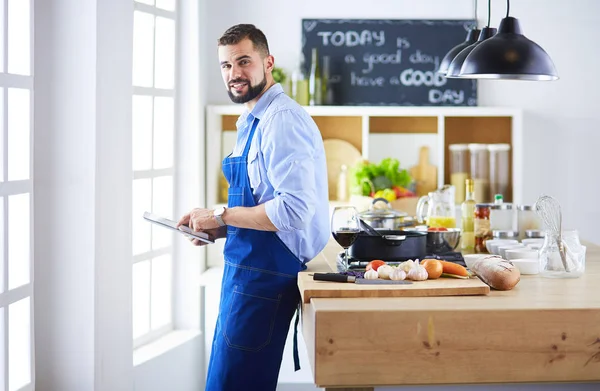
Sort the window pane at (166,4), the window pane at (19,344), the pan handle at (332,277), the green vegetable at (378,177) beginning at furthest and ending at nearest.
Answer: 1. the green vegetable at (378,177)
2. the window pane at (166,4)
3. the window pane at (19,344)
4. the pan handle at (332,277)

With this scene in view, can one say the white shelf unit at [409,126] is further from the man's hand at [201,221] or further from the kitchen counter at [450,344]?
the kitchen counter at [450,344]

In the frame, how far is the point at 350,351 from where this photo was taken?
2.17 m

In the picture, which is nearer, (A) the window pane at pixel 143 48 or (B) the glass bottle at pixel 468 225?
(B) the glass bottle at pixel 468 225

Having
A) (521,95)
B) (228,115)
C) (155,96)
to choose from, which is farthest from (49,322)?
(521,95)

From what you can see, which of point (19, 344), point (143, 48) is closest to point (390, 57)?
point (143, 48)

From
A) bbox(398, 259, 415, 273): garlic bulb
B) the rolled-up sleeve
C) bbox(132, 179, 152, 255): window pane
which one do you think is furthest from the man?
bbox(132, 179, 152, 255): window pane

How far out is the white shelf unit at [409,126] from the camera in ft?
16.6

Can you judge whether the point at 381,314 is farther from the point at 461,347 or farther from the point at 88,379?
the point at 88,379

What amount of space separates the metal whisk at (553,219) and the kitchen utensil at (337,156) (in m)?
2.49

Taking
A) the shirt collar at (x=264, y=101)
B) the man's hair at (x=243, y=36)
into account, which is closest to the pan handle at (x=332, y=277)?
the shirt collar at (x=264, y=101)

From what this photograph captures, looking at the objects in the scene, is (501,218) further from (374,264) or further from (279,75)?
(279,75)

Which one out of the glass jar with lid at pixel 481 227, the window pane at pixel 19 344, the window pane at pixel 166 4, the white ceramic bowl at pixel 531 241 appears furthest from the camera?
the window pane at pixel 166 4

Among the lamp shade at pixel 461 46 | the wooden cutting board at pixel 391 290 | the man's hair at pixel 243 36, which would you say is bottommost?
the wooden cutting board at pixel 391 290

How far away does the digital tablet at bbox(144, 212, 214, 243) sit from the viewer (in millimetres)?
2830
